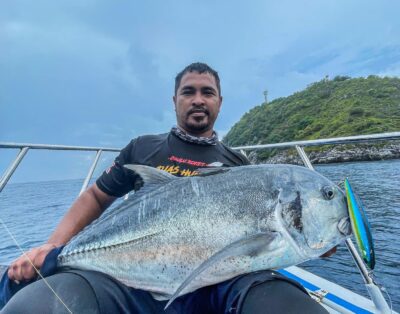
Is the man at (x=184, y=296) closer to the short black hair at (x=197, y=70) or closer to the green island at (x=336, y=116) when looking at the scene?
the short black hair at (x=197, y=70)

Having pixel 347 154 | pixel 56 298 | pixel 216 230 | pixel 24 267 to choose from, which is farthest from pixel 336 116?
pixel 56 298

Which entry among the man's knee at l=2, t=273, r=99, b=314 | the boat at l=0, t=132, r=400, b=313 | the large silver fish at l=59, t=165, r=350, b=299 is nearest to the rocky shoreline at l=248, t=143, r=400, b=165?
the boat at l=0, t=132, r=400, b=313

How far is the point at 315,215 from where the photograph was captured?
1.34m

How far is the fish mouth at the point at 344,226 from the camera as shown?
4.34 ft

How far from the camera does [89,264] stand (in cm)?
153

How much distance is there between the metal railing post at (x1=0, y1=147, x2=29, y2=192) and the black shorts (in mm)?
1550

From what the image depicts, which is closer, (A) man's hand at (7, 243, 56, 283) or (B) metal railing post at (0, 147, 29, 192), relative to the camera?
(A) man's hand at (7, 243, 56, 283)

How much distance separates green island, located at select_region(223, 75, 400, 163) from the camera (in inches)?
1770

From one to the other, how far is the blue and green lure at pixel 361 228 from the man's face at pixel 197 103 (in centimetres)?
153

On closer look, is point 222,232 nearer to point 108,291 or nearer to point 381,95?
point 108,291

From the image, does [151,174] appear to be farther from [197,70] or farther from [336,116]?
[336,116]

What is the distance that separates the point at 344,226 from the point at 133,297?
1.10m

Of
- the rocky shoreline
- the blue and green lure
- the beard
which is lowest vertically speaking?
the blue and green lure

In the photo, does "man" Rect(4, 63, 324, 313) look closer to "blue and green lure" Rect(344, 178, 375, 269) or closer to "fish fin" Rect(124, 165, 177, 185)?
"blue and green lure" Rect(344, 178, 375, 269)
